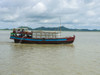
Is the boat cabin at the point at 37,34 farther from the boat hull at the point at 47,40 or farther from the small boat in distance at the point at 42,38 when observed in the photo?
the boat hull at the point at 47,40

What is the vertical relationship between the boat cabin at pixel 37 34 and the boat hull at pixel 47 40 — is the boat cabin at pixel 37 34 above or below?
above

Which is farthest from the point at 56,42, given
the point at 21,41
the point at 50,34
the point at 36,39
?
the point at 21,41

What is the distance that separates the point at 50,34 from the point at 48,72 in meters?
18.6

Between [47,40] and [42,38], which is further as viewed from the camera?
[42,38]

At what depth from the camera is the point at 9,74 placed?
28.9 ft

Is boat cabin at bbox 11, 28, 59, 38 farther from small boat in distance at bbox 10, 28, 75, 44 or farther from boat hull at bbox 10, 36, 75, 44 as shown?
boat hull at bbox 10, 36, 75, 44

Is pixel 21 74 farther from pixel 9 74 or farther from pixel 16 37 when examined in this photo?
pixel 16 37

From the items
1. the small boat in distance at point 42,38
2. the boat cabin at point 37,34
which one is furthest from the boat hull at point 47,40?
the boat cabin at point 37,34

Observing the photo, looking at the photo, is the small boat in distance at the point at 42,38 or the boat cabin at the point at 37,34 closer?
the small boat in distance at the point at 42,38

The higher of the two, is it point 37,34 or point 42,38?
point 37,34

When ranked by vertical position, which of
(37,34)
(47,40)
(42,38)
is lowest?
(47,40)

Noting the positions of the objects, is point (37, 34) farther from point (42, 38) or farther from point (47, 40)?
point (47, 40)

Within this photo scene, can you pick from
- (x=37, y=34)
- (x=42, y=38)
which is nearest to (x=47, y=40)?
(x=42, y=38)

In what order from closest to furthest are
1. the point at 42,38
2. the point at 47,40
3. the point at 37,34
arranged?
the point at 47,40 < the point at 42,38 < the point at 37,34
